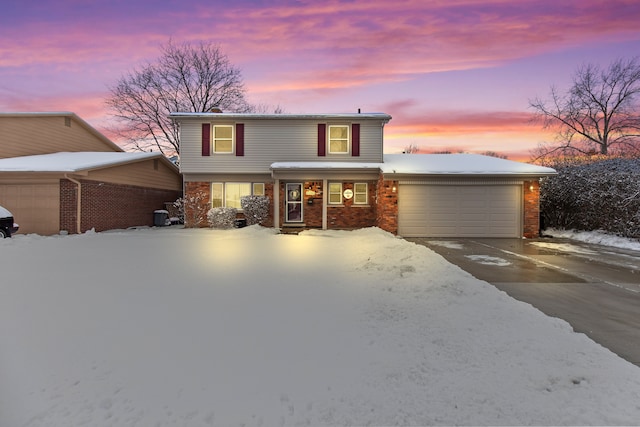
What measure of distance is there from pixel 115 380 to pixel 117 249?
289 inches

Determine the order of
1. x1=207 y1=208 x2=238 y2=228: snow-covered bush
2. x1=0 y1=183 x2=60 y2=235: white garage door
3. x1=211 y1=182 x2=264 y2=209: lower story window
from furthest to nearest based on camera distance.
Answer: x1=211 y1=182 x2=264 y2=209: lower story window
x1=207 y1=208 x2=238 y2=228: snow-covered bush
x1=0 y1=183 x2=60 y2=235: white garage door

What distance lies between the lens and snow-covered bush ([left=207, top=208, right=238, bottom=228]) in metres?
15.5

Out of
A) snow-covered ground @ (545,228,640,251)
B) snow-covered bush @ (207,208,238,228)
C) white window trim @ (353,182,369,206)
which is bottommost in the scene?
snow-covered ground @ (545,228,640,251)

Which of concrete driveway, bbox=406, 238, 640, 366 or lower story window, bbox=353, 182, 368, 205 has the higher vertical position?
lower story window, bbox=353, 182, 368, 205

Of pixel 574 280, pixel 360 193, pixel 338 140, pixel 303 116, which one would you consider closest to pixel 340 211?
pixel 360 193

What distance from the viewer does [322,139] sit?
1650 cm

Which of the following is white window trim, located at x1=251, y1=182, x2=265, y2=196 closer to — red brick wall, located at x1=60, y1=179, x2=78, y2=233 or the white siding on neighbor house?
the white siding on neighbor house

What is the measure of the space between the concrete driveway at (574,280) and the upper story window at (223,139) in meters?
10.9

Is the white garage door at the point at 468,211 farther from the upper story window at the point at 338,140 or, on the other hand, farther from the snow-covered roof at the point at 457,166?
the upper story window at the point at 338,140

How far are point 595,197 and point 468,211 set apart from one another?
15.2 ft

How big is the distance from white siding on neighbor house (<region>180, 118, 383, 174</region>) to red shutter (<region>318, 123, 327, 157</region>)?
0.50ft

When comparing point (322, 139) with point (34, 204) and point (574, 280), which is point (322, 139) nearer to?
point (574, 280)

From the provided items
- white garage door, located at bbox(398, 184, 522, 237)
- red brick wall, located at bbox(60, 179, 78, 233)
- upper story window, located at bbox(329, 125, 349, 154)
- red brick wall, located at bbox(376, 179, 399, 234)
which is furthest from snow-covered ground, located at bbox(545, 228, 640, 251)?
red brick wall, located at bbox(60, 179, 78, 233)

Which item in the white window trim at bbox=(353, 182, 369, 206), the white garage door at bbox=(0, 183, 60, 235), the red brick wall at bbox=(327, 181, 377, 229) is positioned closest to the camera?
the white garage door at bbox=(0, 183, 60, 235)
